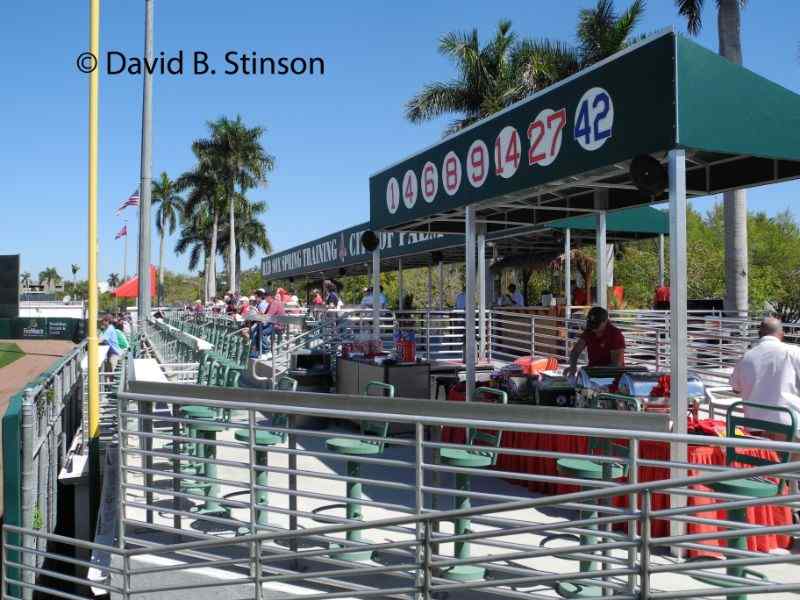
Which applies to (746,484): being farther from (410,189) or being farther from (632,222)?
(632,222)

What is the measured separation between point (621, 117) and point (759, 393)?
2587mm

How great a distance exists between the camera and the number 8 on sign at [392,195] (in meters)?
11.6

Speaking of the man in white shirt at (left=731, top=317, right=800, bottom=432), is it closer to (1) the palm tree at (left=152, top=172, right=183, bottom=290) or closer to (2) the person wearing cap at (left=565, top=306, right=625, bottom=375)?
(2) the person wearing cap at (left=565, top=306, right=625, bottom=375)

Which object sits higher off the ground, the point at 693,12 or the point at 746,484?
the point at 693,12

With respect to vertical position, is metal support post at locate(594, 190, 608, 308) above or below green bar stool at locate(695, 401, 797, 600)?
above

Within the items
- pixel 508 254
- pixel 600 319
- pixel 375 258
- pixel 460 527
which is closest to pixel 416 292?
pixel 508 254

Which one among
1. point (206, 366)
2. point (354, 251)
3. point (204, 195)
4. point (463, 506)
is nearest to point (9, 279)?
point (204, 195)

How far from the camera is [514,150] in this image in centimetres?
814

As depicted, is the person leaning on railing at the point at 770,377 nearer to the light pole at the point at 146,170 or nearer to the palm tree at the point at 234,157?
the light pole at the point at 146,170

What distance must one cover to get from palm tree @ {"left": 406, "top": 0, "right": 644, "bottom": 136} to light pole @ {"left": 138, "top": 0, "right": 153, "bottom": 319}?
15210mm

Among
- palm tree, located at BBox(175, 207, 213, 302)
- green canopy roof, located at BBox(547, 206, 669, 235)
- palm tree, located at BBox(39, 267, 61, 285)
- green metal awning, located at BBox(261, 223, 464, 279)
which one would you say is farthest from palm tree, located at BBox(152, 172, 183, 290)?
palm tree, located at BBox(39, 267, 61, 285)

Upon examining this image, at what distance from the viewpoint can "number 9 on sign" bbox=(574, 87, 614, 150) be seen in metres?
6.46

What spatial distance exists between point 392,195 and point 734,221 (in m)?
10.3

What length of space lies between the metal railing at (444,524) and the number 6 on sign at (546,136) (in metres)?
2.97
